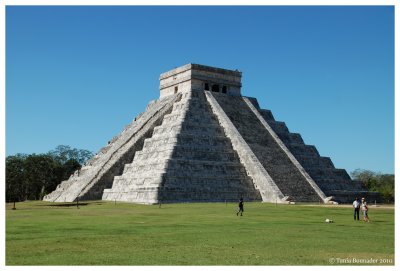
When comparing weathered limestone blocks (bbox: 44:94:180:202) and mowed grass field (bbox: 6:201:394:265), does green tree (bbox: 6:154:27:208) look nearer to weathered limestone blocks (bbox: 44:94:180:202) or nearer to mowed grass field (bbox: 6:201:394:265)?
weathered limestone blocks (bbox: 44:94:180:202)

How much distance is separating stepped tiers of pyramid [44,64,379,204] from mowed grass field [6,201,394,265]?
641 inches

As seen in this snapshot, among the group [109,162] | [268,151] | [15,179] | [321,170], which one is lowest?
[15,179]

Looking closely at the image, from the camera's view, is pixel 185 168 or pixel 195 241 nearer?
pixel 195 241

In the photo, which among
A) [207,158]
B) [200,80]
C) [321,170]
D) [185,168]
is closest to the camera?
[185,168]

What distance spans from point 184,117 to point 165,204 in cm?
1143

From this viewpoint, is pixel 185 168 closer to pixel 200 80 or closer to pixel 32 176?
pixel 200 80

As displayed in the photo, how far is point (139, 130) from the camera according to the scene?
5381cm

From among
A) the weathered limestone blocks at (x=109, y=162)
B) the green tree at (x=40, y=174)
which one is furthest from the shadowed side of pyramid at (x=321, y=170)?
the green tree at (x=40, y=174)

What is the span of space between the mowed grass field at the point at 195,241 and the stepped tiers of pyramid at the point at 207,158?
1628 cm

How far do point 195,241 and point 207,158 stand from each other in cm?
2821

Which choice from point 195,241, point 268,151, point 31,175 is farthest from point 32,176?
point 195,241

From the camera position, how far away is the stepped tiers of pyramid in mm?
43062

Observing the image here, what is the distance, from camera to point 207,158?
1811 inches

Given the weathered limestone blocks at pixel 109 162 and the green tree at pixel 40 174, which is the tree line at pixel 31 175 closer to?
the green tree at pixel 40 174
